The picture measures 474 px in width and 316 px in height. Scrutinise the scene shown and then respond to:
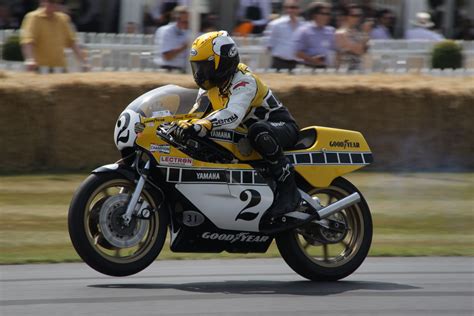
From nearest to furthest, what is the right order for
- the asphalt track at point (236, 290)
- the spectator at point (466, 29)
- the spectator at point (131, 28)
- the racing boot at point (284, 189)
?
the asphalt track at point (236, 290) < the racing boot at point (284, 189) < the spectator at point (131, 28) < the spectator at point (466, 29)

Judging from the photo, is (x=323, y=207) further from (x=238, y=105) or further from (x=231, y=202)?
(x=238, y=105)

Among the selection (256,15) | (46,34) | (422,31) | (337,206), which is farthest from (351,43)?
(337,206)

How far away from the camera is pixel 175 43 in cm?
1333

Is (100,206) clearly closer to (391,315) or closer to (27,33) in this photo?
(391,315)

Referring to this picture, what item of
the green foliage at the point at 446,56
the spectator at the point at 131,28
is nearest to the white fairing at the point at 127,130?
the green foliage at the point at 446,56

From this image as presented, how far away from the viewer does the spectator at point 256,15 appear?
16250 mm

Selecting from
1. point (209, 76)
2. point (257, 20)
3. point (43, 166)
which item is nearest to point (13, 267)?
point (209, 76)

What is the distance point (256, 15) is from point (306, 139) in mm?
9426

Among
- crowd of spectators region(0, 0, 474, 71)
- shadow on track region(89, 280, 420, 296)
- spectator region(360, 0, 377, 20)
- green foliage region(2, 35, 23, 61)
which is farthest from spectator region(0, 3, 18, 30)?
shadow on track region(89, 280, 420, 296)

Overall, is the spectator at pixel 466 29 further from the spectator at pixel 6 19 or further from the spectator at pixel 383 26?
the spectator at pixel 6 19

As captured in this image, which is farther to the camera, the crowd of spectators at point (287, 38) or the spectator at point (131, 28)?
the spectator at point (131, 28)

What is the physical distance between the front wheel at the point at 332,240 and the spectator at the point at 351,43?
22.2 feet

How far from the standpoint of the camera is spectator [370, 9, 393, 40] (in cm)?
1589

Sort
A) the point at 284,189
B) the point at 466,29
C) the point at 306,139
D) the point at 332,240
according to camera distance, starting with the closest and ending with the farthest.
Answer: the point at 284,189 < the point at 332,240 < the point at 306,139 < the point at 466,29
